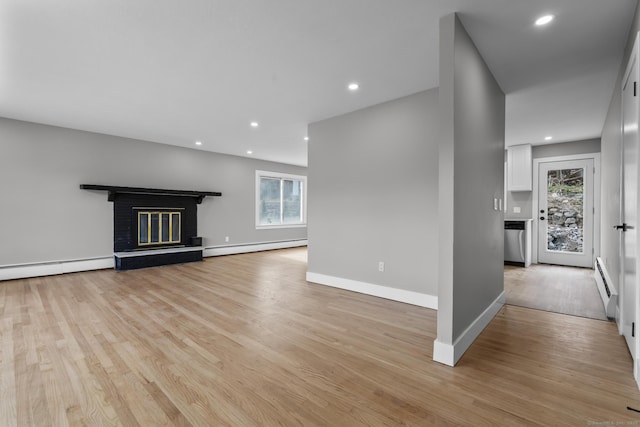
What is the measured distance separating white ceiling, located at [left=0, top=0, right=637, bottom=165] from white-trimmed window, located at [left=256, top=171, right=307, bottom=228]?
12.2ft

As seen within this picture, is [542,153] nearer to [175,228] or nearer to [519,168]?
[519,168]

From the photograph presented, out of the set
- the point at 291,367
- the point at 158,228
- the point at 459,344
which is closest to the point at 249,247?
the point at 158,228

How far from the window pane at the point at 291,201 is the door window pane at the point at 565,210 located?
6173 millimetres

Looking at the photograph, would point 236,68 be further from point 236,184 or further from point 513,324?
point 236,184

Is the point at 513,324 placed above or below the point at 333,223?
below

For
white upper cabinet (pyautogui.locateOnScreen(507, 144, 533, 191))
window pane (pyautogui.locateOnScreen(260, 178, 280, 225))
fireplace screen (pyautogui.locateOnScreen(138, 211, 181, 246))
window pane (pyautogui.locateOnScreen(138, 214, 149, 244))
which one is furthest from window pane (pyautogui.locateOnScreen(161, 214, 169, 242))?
white upper cabinet (pyautogui.locateOnScreen(507, 144, 533, 191))

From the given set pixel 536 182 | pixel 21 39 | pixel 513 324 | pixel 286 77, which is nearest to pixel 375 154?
pixel 286 77

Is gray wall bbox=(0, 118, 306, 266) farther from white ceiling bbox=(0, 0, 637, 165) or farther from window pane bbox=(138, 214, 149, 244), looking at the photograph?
white ceiling bbox=(0, 0, 637, 165)

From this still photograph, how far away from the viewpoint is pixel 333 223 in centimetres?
419

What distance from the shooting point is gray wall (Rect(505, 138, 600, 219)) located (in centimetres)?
551

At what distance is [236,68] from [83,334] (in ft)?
9.24

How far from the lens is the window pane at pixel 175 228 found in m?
6.18

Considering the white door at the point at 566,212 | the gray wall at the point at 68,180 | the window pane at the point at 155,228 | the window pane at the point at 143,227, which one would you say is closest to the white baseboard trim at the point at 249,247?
the gray wall at the point at 68,180

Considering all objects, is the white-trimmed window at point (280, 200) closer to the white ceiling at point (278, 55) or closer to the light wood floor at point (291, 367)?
the white ceiling at point (278, 55)
